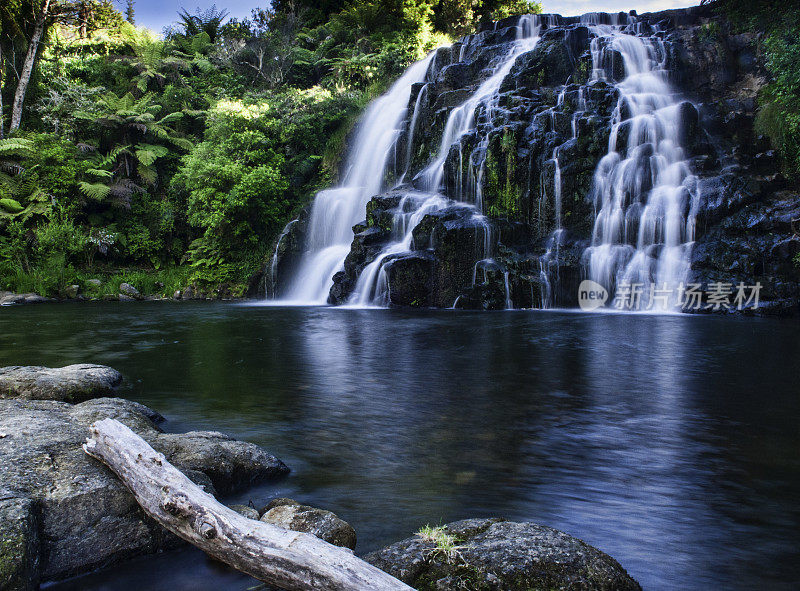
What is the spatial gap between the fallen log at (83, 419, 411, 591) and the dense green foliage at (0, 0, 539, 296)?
18.5m

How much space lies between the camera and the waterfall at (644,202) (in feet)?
49.4

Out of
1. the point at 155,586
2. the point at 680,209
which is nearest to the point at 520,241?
the point at 680,209

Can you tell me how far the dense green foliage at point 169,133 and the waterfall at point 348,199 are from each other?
128 cm

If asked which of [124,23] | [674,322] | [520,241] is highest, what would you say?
[124,23]

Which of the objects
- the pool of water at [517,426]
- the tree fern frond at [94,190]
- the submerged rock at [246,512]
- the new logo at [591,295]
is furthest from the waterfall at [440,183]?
the submerged rock at [246,512]

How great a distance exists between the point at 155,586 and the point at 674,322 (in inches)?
496

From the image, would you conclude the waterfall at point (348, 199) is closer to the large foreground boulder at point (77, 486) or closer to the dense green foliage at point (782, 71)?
the dense green foliage at point (782, 71)

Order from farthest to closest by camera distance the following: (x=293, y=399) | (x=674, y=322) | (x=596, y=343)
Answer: (x=674, y=322) → (x=596, y=343) → (x=293, y=399)

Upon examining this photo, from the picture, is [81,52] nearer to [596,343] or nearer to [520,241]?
[520,241]

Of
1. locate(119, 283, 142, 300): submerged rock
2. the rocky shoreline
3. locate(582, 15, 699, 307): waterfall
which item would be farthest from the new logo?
locate(119, 283, 142, 300): submerged rock

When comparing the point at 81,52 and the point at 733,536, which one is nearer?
the point at 733,536

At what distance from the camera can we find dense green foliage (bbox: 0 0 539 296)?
848 inches

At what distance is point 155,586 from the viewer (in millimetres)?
2691

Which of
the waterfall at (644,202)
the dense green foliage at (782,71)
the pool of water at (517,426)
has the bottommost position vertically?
the pool of water at (517,426)
